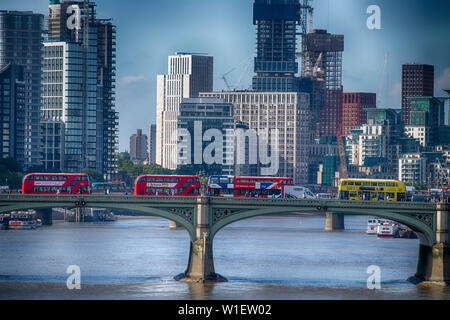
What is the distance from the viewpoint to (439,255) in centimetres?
12619

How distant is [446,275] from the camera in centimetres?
12606

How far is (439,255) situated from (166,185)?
41866 millimetres

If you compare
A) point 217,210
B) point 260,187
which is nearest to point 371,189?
point 260,187

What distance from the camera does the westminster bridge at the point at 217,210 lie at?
12412 centimetres

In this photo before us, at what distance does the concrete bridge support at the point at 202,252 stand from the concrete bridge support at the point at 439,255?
24348mm

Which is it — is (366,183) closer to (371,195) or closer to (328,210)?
(371,195)

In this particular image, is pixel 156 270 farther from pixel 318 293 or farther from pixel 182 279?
pixel 318 293

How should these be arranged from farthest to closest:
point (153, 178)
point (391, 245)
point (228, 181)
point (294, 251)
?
point (391, 245) → point (294, 251) → point (228, 181) → point (153, 178)

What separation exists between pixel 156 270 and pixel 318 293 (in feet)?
93.0

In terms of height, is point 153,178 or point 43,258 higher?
Answer: point 153,178

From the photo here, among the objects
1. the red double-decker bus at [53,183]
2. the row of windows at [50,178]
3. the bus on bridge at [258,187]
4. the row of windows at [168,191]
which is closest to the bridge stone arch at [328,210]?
the row of windows at [168,191]

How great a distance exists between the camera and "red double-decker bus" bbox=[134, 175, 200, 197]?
149750 millimetres

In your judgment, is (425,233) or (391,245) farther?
(391,245)
